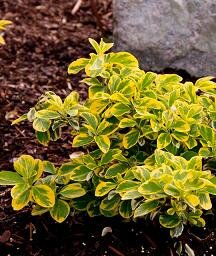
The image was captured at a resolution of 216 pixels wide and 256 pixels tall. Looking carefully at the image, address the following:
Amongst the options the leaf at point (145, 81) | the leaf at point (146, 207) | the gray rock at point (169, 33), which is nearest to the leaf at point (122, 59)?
the leaf at point (145, 81)

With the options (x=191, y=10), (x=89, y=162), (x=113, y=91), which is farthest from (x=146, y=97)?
(x=191, y=10)

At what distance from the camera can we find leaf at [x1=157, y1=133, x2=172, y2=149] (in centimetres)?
226

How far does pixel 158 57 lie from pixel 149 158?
126 cm

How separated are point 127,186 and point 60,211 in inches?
11.7

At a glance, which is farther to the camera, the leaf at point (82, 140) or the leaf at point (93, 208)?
the leaf at point (93, 208)

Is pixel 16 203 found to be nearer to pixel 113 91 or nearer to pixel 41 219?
pixel 41 219

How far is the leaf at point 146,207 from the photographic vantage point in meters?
2.15

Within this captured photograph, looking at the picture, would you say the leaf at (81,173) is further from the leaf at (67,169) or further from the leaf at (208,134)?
the leaf at (208,134)

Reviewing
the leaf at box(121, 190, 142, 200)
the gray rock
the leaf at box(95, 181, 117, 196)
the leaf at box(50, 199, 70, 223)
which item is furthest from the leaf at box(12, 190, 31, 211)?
the gray rock

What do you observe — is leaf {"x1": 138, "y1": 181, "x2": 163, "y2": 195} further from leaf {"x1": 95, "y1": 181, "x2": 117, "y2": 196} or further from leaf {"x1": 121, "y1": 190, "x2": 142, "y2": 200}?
leaf {"x1": 95, "y1": 181, "x2": 117, "y2": 196}

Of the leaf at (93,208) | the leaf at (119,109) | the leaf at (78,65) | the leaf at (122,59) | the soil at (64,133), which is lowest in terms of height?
the soil at (64,133)

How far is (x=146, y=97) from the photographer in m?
2.29

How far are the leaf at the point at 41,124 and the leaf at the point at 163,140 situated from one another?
0.38 metres

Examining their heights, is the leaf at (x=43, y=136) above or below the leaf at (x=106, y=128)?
below
